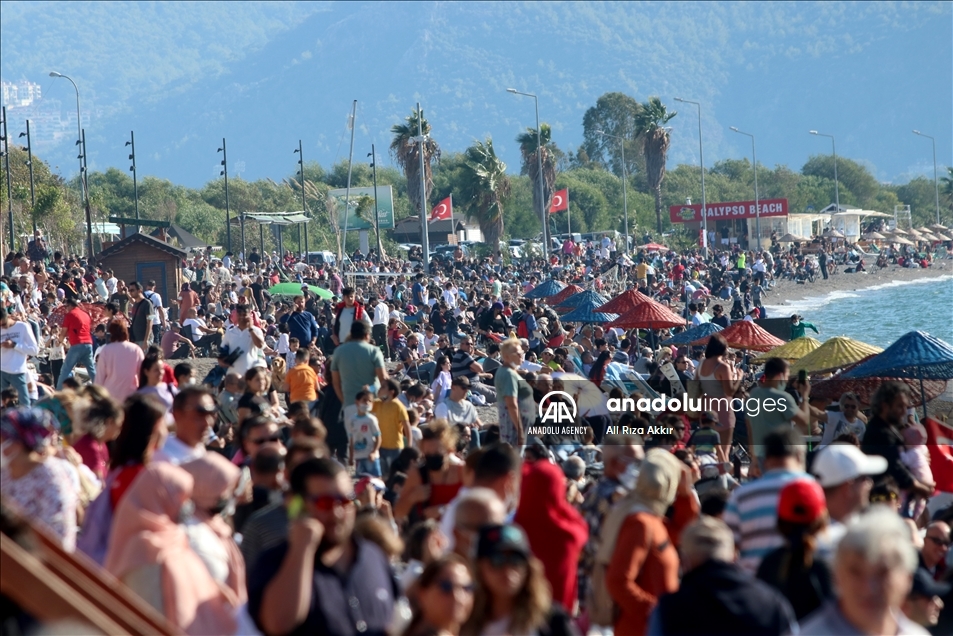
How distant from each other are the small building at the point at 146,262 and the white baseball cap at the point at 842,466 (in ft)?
70.8

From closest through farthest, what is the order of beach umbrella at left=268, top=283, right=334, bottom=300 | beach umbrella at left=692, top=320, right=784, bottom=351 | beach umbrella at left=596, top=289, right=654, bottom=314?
beach umbrella at left=692, top=320, right=784, bottom=351, beach umbrella at left=596, top=289, right=654, bottom=314, beach umbrella at left=268, top=283, right=334, bottom=300

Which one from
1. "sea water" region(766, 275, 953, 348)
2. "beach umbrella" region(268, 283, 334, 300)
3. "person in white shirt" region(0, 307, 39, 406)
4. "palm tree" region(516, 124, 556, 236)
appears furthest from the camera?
"palm tree" region(516, 124, 556, 236)

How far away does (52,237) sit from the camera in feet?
160

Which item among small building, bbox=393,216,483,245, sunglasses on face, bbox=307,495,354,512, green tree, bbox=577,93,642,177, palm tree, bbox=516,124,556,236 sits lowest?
sunglasses on face, bbox=307,495,354,512

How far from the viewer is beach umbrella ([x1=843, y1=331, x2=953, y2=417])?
13.7 m

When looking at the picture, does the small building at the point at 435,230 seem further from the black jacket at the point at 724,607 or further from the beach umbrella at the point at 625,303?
the black jacket at the point at 724,607

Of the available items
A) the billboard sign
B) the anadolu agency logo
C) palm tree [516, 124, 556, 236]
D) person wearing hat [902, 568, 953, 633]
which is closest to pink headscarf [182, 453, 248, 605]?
person wearing hat [902, 568, 953, 633]

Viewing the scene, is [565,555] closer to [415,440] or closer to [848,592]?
[848,592]

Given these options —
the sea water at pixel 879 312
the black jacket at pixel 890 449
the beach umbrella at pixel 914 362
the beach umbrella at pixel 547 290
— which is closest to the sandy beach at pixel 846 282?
the sea water at pixel 879 312

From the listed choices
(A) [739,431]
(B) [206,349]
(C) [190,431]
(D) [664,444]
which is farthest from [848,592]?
(B) [206,349]

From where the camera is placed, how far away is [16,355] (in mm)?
11688

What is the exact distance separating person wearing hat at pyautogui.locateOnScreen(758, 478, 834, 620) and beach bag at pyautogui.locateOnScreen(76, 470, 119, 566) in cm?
257

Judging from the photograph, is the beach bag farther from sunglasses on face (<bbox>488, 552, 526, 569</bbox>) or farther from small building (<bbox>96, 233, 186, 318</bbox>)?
small building (<bbox>96, 233, 186, 318</bbox>)

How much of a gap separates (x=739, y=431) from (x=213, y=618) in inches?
342
